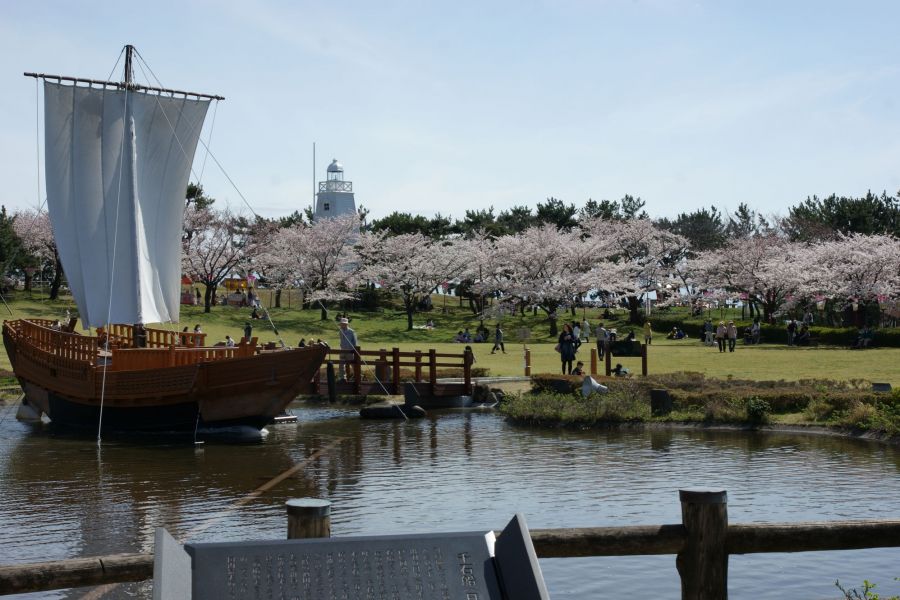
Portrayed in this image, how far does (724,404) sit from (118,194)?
56.8 ft

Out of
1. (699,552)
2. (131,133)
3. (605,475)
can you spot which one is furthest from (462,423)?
(699,552)

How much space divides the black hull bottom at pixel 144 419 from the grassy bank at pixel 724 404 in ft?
24.1

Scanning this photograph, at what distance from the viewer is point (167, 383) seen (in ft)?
77.8

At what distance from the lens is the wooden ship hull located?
2333 centimetres

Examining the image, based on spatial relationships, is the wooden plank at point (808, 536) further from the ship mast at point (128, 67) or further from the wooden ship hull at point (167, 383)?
the ship mast at point (128, 67)

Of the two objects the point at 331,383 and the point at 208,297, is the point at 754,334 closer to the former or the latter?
the point at 331,383

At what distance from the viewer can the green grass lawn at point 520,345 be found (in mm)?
34656

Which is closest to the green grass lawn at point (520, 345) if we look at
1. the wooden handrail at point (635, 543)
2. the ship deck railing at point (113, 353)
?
the ship deck railing at point (113, 353)

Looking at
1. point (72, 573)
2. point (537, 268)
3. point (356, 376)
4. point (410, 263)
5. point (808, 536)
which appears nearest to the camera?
point (72, 573)

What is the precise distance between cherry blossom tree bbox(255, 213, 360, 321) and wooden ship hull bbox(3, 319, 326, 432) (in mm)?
46022

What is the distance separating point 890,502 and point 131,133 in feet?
73.7

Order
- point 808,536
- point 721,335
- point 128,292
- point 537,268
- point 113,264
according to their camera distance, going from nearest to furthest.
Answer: point 808,536 → point 113,264 → point 128,292 → point 721,335 → point 537,268

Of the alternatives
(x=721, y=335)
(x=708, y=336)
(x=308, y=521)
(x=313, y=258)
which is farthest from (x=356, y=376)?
(x=313, y=258)

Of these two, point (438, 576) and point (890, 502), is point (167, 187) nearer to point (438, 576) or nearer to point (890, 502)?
point (890, 502)
